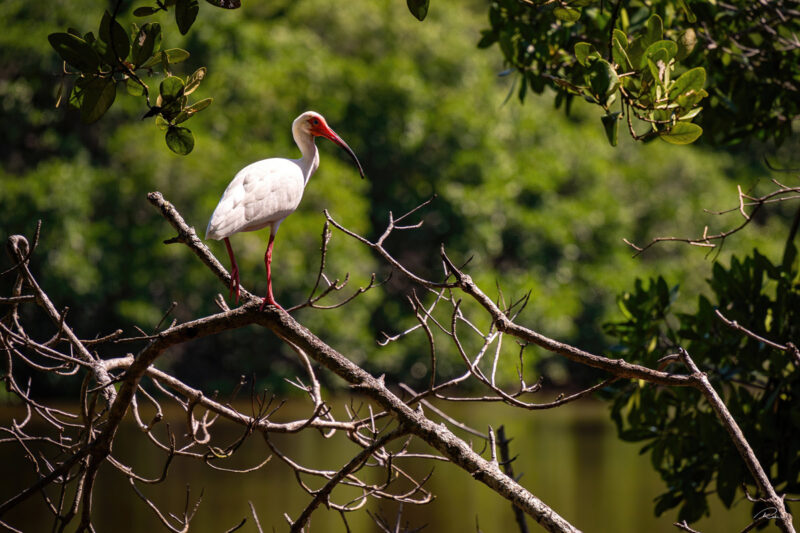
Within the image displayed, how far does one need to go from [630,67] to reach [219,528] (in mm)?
7869

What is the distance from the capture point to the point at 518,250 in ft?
83.6

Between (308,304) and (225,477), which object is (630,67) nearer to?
(308,304)

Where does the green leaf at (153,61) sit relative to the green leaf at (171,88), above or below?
above

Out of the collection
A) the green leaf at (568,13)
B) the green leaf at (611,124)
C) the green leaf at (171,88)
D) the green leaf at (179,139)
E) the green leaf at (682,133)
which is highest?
the green leaf at (568,13)

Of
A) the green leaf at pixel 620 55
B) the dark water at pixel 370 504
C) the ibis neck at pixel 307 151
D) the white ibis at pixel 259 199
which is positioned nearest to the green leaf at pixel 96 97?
the white ibis at pixel 259 199

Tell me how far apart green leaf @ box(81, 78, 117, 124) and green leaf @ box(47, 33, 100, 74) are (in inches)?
1.3

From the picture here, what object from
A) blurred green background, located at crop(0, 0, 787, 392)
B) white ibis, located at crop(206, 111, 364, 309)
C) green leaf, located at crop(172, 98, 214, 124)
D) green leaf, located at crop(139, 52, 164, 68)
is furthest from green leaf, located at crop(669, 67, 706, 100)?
blurred green background, located at crop(0, 0, 787, 392)

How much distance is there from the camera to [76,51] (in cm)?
219

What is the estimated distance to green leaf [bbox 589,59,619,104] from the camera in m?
2.69

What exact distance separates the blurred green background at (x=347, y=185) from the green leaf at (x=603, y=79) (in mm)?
14481

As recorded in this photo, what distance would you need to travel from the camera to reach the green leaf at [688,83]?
2695 millimetres

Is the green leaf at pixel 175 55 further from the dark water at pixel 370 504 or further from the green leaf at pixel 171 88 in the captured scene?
the dark water at pixel 370 504

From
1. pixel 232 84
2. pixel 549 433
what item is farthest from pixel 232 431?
pixel 232 84

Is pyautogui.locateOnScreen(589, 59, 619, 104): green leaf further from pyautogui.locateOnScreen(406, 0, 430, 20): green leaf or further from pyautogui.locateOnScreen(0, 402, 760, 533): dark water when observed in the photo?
pyautogui.locateOnScreen(0, 402, 760, 533): dark water
